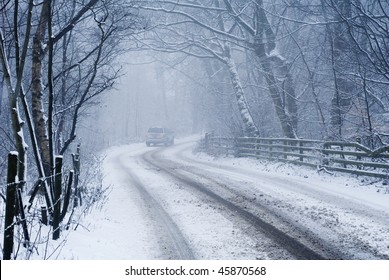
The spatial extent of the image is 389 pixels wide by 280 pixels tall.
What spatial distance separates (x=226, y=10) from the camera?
15.8 meters

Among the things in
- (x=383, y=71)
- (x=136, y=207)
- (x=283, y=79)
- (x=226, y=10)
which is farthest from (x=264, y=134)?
(x=136, y=207)

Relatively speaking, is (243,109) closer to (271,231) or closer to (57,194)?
(271,231)

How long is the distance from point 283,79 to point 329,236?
1048cm

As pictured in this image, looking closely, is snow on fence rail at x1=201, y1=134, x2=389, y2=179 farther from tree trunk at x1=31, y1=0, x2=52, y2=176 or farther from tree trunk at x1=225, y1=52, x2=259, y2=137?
tree trunk at x1=31, y1=0, x2=52, y2=176

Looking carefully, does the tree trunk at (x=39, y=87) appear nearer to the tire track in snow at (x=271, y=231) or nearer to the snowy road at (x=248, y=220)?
the snowy road at (x=248, y=220)

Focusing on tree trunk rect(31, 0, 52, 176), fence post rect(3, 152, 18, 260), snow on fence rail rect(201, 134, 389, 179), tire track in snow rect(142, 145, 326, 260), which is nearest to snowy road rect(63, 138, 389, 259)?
tire track in snow rect(142, 145, 326, 260)

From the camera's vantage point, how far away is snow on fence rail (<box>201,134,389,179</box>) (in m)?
9.56

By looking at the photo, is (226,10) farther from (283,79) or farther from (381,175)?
(381,175)

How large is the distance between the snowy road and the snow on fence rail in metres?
0.62

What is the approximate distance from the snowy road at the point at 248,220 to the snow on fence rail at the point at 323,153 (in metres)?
0.62

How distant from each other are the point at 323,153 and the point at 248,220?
652 centimetres

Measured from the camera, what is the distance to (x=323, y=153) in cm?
1171

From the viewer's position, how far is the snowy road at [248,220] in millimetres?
4863

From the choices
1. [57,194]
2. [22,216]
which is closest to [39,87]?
[57,194]
